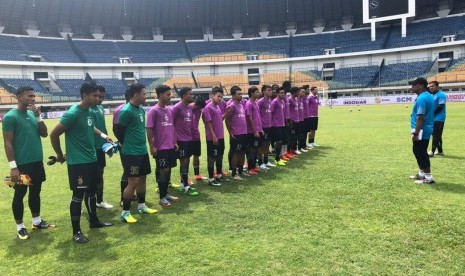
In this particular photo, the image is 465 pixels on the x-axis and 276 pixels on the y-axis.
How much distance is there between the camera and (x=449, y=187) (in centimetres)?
701

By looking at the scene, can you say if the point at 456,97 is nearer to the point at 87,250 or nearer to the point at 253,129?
the point at 253,129

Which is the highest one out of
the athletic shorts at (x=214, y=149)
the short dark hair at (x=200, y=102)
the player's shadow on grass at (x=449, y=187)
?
the short dark hair at (x=200, y=102)

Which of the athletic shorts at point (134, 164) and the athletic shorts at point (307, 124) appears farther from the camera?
the athletic shorts at point (307, 124)

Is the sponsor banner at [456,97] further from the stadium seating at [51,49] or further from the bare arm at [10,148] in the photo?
the stadium seating at [51,49]

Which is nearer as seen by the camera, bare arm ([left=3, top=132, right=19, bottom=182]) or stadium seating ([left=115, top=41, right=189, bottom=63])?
bare arm ([left=3, top=132, right=19, bottom=182])

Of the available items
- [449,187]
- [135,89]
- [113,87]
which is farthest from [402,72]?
[135,89]

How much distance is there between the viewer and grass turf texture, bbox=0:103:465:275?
419 cm

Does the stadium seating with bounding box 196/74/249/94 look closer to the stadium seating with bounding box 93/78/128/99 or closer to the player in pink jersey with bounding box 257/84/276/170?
the stadium seating with bounding box 93/78/128/99

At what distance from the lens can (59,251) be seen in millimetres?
4891

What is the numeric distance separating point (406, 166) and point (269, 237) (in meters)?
5.68

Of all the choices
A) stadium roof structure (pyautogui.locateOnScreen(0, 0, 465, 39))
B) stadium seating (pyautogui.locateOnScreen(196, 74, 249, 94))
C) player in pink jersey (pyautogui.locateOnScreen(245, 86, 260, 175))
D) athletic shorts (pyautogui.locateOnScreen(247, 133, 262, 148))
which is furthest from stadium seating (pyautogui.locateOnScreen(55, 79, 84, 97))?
athletic shorts (pyautogui.locateOnScreen(247, 133, 262, 148))

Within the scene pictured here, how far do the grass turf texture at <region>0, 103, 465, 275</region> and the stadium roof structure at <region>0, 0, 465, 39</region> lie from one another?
2548 inches

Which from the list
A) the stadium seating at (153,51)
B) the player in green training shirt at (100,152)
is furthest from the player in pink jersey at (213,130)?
the stadium seating at (153,51)

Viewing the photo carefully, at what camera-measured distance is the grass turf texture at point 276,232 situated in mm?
4191
